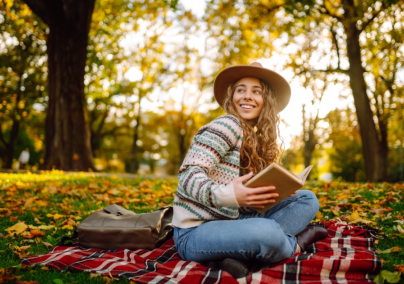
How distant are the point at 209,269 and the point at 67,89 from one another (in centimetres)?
870

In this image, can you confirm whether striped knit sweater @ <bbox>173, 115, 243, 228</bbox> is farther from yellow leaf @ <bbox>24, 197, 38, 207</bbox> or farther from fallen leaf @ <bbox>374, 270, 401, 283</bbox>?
yellow leaf @ <bbox>24, 197, 38, 207</bbox>

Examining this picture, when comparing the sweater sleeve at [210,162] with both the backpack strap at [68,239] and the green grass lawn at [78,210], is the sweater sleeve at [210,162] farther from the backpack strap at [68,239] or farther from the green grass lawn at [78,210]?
the backpack strap at [68,239]

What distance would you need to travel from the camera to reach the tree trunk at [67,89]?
367 inches

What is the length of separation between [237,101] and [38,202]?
10.7 ft

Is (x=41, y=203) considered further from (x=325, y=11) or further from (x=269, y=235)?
(x=325, y=11)

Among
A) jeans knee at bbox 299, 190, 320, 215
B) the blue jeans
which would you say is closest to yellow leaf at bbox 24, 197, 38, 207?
the blue jeans

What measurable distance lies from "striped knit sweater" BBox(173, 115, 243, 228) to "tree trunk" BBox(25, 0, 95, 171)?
26.5 ft

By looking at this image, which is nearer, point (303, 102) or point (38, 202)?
point (38, 202)

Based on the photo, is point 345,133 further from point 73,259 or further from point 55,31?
point 73,259

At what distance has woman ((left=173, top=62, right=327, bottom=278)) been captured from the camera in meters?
2.12

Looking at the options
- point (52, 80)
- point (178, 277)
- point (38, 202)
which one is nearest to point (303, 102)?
point (52, 80)

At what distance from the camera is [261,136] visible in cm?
281

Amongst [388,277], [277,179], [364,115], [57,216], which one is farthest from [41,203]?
[364,115]

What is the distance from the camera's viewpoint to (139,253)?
272 centimetres
